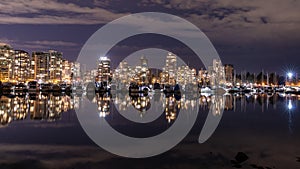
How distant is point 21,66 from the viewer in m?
169

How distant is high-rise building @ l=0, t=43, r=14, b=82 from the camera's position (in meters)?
151

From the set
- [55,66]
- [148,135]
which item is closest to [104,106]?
[148,135]

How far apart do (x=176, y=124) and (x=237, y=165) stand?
1274 centimetres

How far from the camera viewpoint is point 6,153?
15.2m

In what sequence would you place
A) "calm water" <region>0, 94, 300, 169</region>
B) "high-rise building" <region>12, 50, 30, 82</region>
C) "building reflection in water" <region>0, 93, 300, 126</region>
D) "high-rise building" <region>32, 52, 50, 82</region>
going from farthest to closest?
"high-rise building" <region>32, 52, 50, 82</region> → "high-rise building" <region>12, 50, 30, 82</region> → "building reflection in water" <region>0, 93, 300, 126</region> → "calm water" <region>0, 94, 300, 169</region>

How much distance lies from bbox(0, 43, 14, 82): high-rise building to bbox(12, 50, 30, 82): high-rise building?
399 centimetres

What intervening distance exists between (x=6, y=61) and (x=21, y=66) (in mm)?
14980

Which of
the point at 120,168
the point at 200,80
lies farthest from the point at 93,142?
the point at 200,80

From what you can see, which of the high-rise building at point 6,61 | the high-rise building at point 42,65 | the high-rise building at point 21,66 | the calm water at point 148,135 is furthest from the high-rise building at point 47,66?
the calm water at point 148,135

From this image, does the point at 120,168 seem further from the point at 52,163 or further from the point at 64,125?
Result: the point at 64,125

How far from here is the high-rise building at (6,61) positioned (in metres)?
151

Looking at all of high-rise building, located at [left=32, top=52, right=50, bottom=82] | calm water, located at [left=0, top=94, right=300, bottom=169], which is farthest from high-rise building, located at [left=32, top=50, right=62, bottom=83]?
calm water, located at [left=0, top=94, right=300, bottom=169]

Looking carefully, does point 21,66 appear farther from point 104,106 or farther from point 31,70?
point 104,106

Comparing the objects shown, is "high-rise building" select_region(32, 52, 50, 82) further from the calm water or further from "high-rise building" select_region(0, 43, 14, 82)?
the calm water
